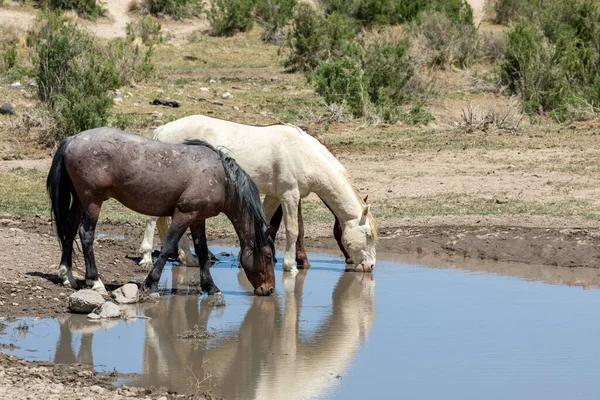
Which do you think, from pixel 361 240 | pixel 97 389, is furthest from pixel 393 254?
pixel 97 389

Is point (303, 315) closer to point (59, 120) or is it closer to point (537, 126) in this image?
point (59, 120)

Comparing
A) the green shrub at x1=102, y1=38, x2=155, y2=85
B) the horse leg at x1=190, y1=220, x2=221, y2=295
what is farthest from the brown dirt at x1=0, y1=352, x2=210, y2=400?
the green shrub at x1=102, y1=38, x2=155, y2=85

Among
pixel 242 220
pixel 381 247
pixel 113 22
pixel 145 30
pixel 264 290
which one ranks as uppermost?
pixel 242 220

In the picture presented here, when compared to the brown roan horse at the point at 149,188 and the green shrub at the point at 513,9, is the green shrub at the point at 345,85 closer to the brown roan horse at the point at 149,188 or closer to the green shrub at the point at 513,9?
the brown roan horse at the point at 149,188

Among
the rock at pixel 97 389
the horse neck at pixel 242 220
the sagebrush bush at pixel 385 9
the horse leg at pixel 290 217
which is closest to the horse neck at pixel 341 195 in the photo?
the horse leg at pixel 290 217

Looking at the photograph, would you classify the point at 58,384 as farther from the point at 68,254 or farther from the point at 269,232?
the point at 269,232

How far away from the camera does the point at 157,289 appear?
9516 mm

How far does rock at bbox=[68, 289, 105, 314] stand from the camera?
334 inches

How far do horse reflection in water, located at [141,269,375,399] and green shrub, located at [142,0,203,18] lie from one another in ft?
97.7

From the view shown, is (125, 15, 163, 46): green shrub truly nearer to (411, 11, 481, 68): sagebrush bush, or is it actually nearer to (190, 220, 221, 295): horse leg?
(411, 11, 481, 68): sagebrush bush

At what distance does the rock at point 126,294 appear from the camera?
9.03 meters

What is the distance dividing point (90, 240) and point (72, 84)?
10.7 metres

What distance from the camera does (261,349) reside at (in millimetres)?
7902

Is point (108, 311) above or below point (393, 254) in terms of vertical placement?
above
